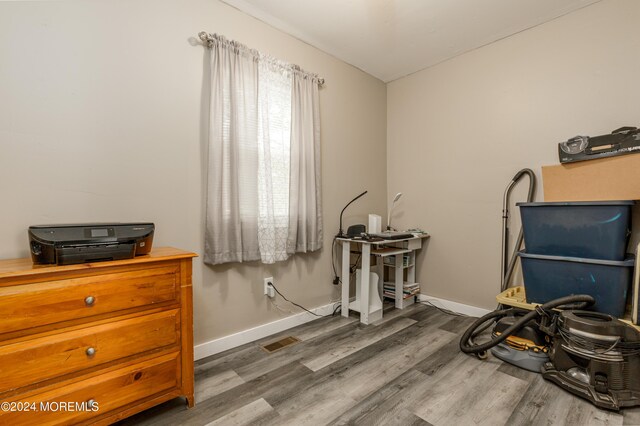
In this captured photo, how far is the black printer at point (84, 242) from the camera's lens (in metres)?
1.09

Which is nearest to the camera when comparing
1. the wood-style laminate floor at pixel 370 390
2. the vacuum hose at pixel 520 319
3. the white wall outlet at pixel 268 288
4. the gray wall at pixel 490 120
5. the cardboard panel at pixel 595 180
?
the wood-style laminate floor at pixel 370 390

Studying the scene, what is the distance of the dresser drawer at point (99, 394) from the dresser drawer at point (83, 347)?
6 cm

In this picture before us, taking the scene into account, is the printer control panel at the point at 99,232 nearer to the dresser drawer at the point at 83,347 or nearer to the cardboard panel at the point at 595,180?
the dresser drawer at the point at 83,347

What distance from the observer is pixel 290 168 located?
2242mm

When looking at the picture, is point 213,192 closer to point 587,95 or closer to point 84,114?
point 84,114

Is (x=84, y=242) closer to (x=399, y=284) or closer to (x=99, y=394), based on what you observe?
(x=99, y=394)

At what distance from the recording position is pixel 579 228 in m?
1.72

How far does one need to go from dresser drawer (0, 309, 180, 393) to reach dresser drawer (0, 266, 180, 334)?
0.07 m

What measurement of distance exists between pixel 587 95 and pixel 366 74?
186 cm

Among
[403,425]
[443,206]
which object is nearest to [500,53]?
[443,206]

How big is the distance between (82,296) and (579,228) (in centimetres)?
261

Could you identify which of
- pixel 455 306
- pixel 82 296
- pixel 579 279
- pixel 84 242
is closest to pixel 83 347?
pixel 82 296

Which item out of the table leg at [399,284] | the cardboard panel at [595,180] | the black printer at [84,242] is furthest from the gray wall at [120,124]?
the cardboard panel at [595,180]

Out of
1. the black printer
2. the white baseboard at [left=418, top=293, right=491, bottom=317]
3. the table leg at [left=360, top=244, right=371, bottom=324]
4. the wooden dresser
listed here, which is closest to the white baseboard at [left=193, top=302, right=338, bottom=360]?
the table leg at [left=360, top=244, right=371, bottom=324]
